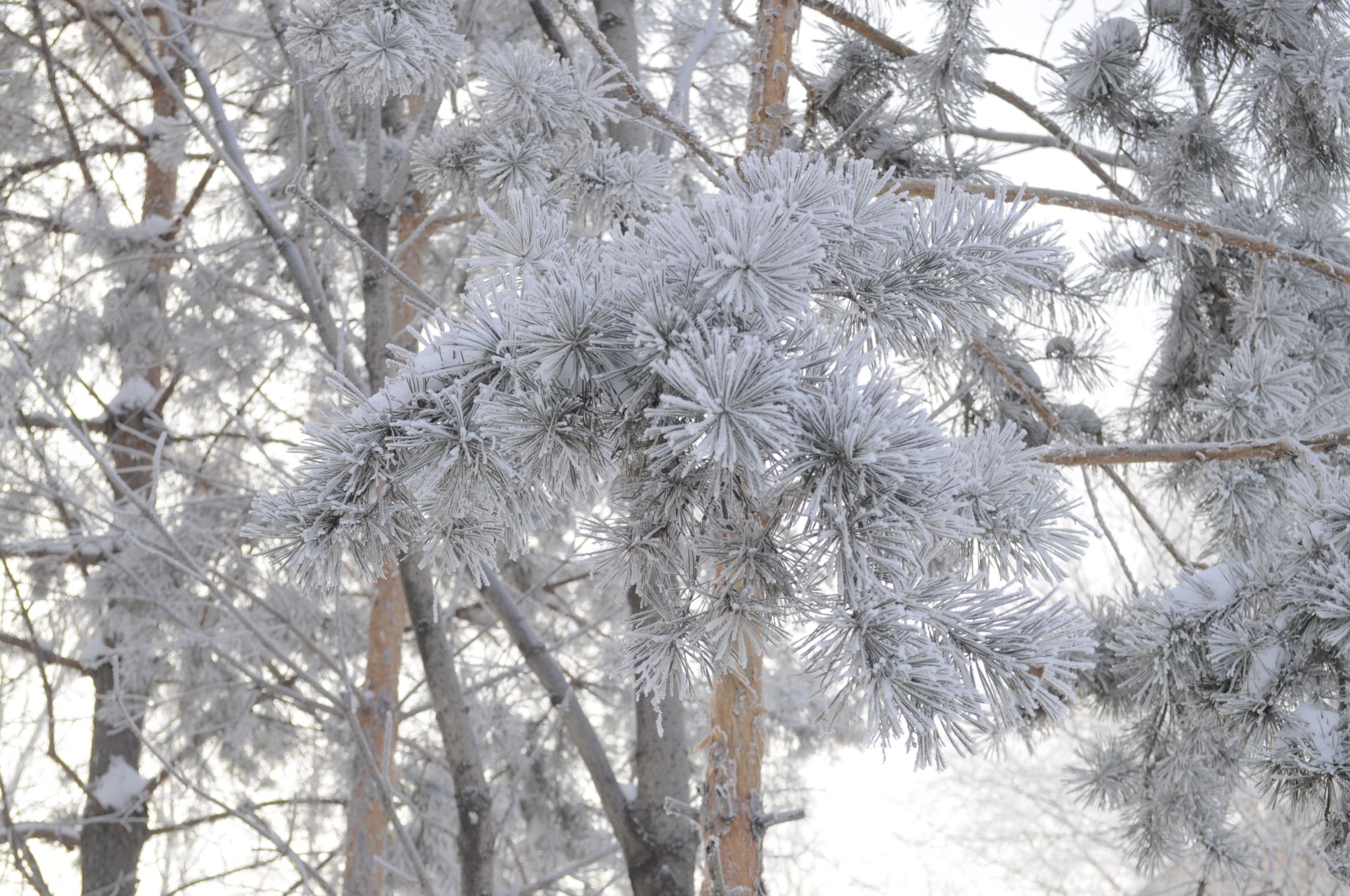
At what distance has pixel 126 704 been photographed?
4.64 m

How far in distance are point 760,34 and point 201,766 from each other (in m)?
4.52

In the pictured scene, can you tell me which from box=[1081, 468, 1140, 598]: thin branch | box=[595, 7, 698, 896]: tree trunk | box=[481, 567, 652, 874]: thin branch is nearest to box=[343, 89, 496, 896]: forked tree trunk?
box=[481, 567, 652, 874]: thin branch

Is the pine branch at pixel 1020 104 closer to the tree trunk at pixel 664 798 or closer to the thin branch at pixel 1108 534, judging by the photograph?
the thin branch at pixel 1108 534

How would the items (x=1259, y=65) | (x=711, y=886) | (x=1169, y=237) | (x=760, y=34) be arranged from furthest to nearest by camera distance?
(x=1169, y=237) → (x=1259, y=65) → (x=760, y=34) → (x=711, y=886)

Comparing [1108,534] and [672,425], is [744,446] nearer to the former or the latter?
[672,425]

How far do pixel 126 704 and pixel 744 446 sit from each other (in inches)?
187

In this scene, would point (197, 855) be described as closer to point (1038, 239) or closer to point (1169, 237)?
point (1169, 237)

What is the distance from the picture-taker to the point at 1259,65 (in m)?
2.16

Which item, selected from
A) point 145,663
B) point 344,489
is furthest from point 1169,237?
point 145,663

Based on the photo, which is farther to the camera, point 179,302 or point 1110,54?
point 179,302

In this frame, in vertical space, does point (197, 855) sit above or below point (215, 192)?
below

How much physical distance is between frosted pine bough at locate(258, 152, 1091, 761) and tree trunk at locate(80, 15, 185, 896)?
3.99 meters

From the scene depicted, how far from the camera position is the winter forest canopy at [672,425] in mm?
847

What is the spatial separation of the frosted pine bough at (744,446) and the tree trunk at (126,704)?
3.99m
